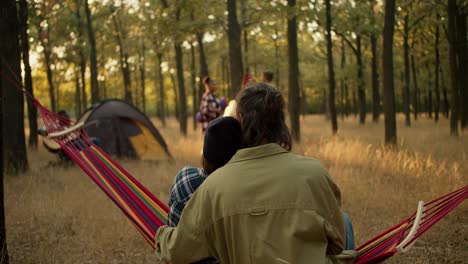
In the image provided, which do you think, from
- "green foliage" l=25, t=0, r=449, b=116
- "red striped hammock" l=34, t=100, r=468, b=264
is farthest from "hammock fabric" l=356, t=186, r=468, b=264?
"green foliage" l=25, t=0, r=449, b=116

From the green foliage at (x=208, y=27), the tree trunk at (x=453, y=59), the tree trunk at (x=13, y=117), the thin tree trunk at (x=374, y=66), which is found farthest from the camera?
the thin tree trunk at (x=374, y=66)

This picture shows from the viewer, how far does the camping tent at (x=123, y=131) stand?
404 inches

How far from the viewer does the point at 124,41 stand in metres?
21.9

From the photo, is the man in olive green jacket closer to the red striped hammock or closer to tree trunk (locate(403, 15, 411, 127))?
the red striped hammock

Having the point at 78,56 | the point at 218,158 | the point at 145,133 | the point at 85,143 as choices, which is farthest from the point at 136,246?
the point at 78,56

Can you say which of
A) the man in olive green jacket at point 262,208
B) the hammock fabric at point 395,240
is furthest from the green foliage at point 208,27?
the man in olive green jacket at point 262,208

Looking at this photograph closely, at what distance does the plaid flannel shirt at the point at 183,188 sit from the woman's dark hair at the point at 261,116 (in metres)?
0.37

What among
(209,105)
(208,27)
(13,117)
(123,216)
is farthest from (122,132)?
(123,216)

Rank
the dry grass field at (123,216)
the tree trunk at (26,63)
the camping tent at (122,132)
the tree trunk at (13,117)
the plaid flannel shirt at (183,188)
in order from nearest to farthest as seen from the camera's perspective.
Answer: the plaid flannel shirt at (183,188) → the dry grass field at (123,216) → the tree trunk at (13,117) → the tree trunk at (26,63) → the camping tent at (122,132)

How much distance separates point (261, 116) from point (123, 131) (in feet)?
28.9

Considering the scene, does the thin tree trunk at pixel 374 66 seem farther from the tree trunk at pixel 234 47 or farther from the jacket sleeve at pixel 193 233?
the jacket sleeve at pixel 193 233

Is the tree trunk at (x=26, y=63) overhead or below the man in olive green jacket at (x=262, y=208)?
overhead

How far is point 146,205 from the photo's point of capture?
3393 millimetres

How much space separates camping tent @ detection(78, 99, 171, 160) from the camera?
10258 millimetres
